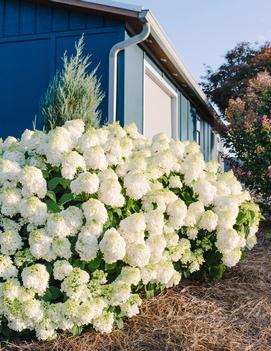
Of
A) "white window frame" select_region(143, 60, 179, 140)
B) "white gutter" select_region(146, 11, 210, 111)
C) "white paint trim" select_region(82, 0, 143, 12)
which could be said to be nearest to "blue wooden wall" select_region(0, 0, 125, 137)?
"white paint trim" select_region(82, 0, 143, 12)

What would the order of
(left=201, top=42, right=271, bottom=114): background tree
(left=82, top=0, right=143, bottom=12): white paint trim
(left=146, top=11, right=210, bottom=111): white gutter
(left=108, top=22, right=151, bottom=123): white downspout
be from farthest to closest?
(left=201, top=42, right=271, bottom=114): background tree → (left=146, top=11, right=210, bottom=111): white gutter → (left=108, top=22, right=151, bottom=123): white downspout → (left=82, top=0, right=143, bottom=12): white paint trim

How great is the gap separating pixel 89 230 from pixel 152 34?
4802 mm

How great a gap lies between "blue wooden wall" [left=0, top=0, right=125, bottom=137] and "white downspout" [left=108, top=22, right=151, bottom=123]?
256 millimetres

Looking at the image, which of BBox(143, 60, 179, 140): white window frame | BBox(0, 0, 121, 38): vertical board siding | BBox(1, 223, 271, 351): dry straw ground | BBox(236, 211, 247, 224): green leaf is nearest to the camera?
BBox(1, 223, 271, 351): dry straw ground

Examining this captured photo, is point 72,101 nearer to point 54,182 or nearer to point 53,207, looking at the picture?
point 54,182

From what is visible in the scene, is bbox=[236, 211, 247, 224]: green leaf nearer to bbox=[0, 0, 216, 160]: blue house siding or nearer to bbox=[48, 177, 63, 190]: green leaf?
bbox=[48, 177, 63, 190]: green leaf

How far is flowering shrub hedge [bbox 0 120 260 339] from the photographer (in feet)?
9.71

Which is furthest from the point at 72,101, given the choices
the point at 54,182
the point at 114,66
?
the point at 54,182

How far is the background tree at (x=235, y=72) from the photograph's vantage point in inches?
706

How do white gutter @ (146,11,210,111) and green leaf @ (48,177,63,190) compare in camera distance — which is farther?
white gutter @ (146,11,210,111)

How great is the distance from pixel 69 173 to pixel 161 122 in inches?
255

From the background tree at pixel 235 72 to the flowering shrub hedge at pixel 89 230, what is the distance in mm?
13945

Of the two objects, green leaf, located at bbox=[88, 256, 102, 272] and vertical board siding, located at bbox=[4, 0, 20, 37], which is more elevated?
vertical board siding, located at bbox=[4, 0, 20, 37]

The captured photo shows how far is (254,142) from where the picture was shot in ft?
24.0
